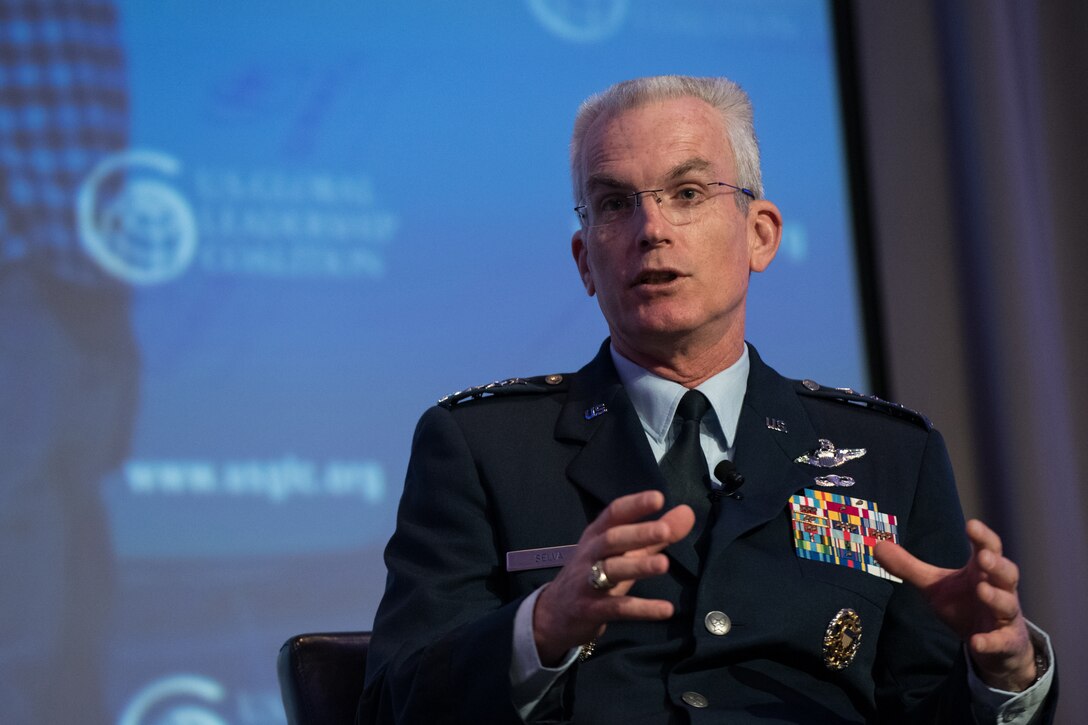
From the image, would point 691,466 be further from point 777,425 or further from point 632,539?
point 632,539

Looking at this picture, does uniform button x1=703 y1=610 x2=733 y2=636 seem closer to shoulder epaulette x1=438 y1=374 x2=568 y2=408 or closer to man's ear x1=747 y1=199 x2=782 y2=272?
shoulder epaulette x1=438 y1=374 x2=568 y2=408

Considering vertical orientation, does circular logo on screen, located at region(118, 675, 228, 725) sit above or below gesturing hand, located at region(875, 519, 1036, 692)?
below

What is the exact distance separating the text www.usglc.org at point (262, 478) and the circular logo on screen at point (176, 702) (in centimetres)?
44

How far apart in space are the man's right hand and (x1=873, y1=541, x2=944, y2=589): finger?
0.29m

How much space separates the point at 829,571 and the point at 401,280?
66.4 inches

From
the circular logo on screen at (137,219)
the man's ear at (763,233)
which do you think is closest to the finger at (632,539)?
the man's ear at (763,233)

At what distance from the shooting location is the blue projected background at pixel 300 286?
9.53ft

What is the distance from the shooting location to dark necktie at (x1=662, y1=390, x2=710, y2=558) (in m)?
1.78

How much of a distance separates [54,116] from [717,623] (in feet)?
6.97

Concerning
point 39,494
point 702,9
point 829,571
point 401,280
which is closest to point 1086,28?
point 702,9

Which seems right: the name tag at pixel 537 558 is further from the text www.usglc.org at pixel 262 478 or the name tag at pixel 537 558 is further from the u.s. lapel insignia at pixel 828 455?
the text www.usglc.org at pixel 262 478

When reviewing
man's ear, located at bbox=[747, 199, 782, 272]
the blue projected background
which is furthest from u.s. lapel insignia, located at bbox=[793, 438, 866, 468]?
the blue projected background

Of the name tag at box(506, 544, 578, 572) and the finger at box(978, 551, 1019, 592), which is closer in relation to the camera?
the finger at box(978, 551, 1019, 592)

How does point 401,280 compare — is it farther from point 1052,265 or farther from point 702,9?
point 1052,265
